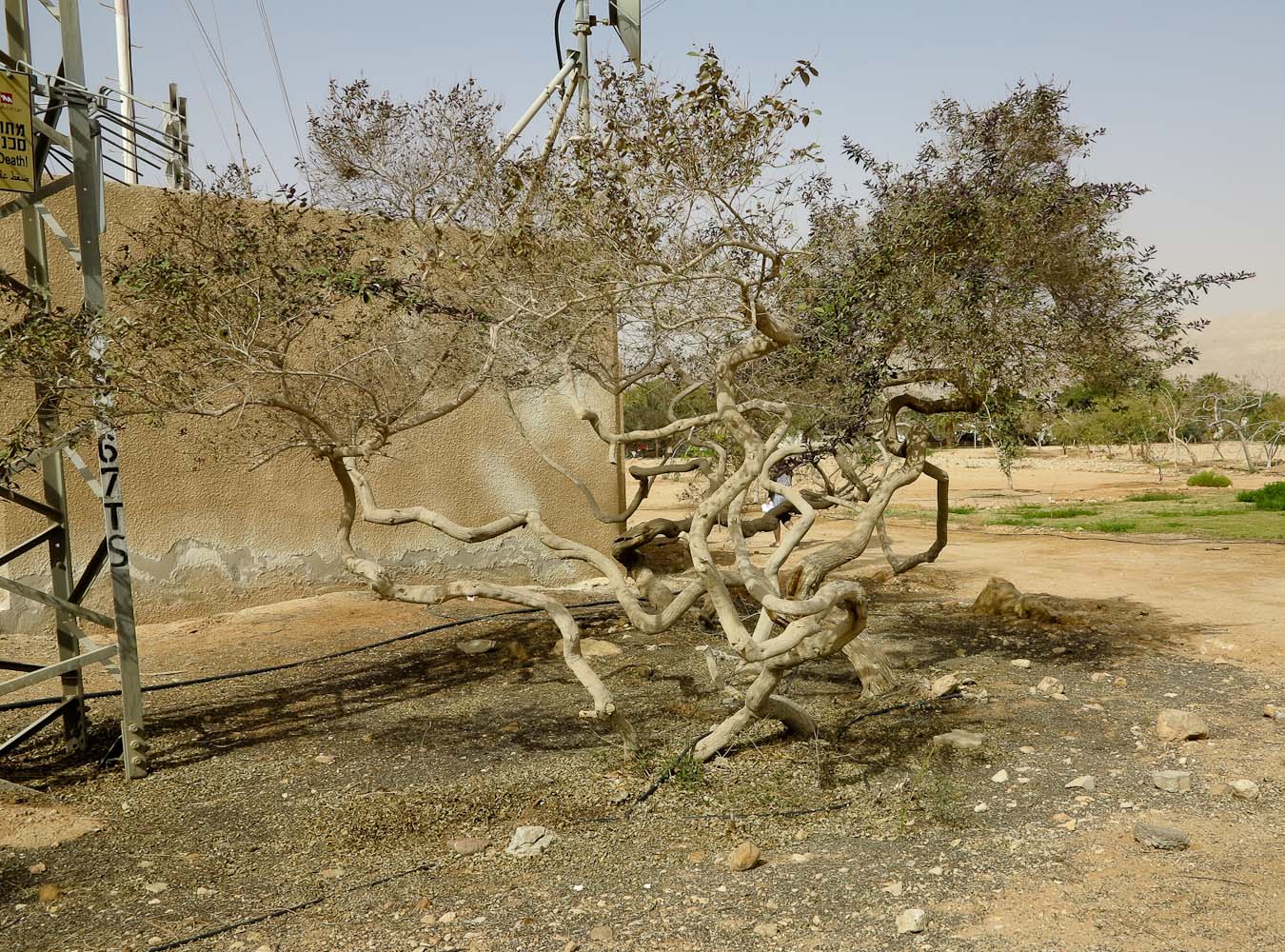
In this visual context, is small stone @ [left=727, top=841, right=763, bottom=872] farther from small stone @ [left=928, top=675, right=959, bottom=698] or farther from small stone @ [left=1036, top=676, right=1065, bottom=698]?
small stone @ [left=1036, top=676, right=1065, bottom=698]

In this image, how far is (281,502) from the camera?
986 centimetres

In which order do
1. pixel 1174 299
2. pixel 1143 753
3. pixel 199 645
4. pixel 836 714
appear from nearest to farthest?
pixel 1143 753 < pixel 836 714 < pixel 1174 299 < pixel 199 645

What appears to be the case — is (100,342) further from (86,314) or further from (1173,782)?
(1173,782)

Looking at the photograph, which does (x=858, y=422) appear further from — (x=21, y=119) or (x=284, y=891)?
(x=21, y=119)

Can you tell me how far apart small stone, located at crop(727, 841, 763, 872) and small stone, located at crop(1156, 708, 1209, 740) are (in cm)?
293

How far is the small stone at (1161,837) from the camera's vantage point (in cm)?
447

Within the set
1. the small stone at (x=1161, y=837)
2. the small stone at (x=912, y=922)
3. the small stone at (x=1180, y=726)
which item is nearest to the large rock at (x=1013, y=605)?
the small stone at (x=1180, y=726)

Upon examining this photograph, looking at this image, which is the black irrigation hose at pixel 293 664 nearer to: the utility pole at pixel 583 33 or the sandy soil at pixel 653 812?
the sandy soil at pixel 653 812

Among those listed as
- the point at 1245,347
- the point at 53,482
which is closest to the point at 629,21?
the point at 53,482

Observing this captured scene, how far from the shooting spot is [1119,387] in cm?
757

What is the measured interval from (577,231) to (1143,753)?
14.2 ft

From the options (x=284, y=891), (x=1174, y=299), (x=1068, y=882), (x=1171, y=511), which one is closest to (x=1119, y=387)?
(x=1174, y=299)

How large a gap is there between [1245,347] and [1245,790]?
4136 inches

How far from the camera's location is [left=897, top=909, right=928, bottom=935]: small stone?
3.81 meters
